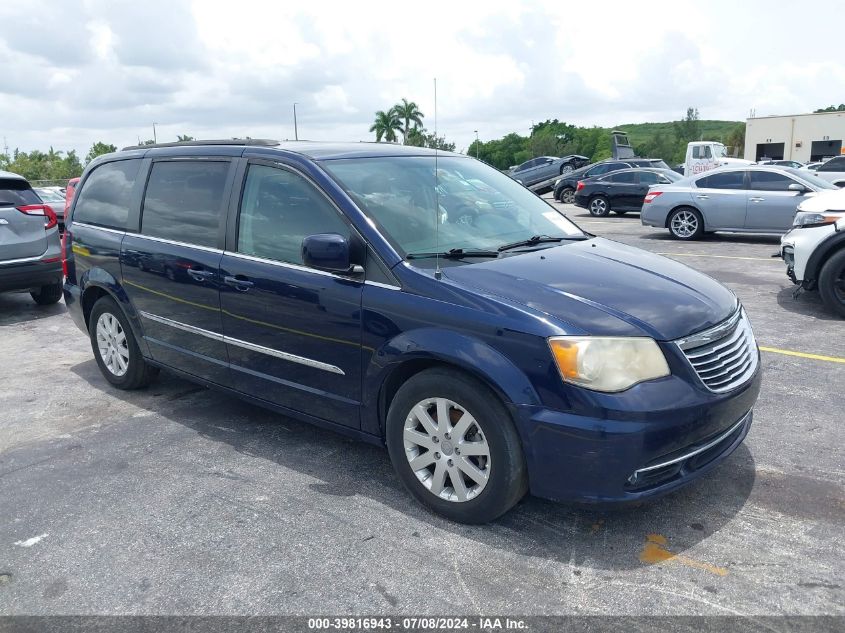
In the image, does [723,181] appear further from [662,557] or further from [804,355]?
[662,557]

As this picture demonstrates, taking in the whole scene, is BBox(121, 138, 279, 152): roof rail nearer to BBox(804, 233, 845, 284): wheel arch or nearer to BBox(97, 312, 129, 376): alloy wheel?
BBox(97, 312, 129, 376): alloy wheel

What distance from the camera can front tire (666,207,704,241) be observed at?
13.9 m

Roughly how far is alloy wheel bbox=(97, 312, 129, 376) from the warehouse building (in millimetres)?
54879

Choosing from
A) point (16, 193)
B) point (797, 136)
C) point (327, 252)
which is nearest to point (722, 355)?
point (327, 252)

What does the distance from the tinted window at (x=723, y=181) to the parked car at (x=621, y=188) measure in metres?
5.76

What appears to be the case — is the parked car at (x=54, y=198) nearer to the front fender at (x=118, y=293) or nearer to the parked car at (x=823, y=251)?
the front fender at (x=118, y=293)

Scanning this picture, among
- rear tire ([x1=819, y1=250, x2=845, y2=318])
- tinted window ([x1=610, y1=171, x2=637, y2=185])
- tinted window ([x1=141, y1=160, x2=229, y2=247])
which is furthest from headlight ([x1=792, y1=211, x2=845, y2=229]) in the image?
tinted window ([x1=610, y1=171, x2=637, y2=185])

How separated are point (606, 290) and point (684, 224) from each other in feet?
38.5

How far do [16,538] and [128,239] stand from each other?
7.60 feet

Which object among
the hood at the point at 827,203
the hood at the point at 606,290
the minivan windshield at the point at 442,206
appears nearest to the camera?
the hood at the point at 606,290

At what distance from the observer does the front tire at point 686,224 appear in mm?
13922

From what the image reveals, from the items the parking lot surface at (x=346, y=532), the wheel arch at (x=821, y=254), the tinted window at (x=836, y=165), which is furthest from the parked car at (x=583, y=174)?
the parking lot surface at (x=346, y=532)

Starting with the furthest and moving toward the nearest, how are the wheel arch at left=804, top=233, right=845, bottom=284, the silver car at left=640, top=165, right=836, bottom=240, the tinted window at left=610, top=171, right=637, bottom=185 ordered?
1. the tinted window at left=610, top=171, right=637, bottom=185
2. the silver car at left=640, top=165, right=836, bottom=240
3. the wheel arch at left=804, top=233, right=845, bottom=284

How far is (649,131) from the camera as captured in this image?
160000 mm
